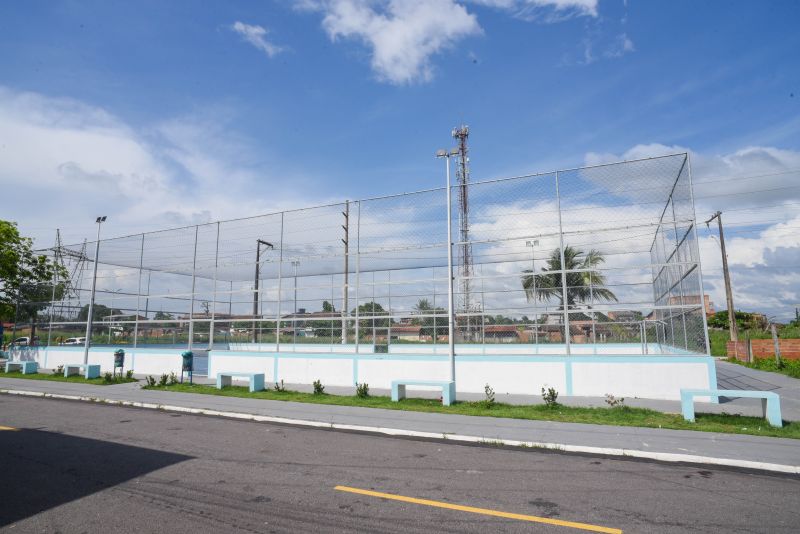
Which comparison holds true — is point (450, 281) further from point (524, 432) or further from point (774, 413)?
point (774, 413)

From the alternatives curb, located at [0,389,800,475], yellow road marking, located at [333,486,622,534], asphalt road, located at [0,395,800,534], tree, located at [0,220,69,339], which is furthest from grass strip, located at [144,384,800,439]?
tree, located at [0,220,69,339]

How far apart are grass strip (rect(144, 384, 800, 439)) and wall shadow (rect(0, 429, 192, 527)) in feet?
18.3

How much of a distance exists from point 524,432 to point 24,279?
33.1 meters

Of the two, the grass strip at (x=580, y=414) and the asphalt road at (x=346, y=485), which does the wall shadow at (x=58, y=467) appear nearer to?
the asphalt road at (x=346, y=485)

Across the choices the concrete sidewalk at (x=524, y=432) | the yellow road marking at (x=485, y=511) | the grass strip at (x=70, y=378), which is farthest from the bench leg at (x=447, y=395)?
the grass strip at (x=70, y=378)

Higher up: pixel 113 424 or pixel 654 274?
pixel 654 274

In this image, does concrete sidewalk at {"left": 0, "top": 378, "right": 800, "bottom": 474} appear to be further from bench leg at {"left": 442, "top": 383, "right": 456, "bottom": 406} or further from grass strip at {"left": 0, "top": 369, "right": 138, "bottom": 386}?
grass strip at {"left": 0, "top": 369, "right": 138, "bottom": 386}

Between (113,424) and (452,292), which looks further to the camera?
(452,292)

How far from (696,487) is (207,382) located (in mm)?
16020

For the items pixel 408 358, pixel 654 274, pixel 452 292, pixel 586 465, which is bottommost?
pixel 586 465

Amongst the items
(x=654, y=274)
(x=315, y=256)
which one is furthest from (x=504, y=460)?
(x=654, y=274)

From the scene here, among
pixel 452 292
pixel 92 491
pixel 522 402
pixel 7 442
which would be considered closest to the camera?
pixel 92 491

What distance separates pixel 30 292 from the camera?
28.6m

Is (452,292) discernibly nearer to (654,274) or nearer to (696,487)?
(696,487)
